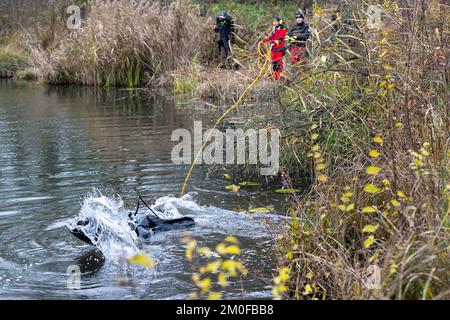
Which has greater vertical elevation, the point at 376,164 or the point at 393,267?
the point at 376,164

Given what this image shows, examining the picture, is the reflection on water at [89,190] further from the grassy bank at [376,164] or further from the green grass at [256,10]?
the green grass at [256,10]

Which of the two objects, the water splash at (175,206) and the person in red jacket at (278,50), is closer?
the water splash at (175,206)

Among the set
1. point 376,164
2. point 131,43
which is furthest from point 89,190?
point 131,43

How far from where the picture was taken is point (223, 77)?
19.5 m

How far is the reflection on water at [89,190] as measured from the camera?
6355 mm

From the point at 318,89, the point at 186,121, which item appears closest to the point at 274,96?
the point at 318,89

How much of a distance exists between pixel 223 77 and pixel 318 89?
417 inches

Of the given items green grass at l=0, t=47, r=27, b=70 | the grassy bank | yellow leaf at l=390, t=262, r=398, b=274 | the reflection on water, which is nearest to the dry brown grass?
the reflection on water

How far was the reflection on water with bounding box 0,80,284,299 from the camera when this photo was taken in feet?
20.9

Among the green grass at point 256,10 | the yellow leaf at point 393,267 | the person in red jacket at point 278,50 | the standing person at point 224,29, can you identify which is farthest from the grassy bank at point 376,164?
the green grass at point 256,10

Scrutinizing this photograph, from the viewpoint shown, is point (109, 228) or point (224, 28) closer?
point (109, 228)

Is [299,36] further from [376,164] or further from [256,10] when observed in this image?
[256,10]

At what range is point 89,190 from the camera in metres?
9.88

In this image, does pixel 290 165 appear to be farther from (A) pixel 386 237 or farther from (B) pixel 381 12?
(A) pixel 386 237
